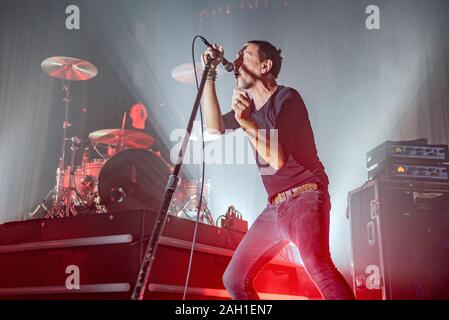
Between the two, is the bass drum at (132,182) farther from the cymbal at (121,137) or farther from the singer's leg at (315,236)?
the cymbal at (121,137)

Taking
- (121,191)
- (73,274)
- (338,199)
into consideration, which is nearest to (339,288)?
(73,274)

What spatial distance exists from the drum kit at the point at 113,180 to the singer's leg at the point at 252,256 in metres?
1.08

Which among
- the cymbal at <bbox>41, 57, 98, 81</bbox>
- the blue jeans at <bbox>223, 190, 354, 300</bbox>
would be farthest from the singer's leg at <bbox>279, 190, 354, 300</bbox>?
the cymbal at <bbox>41, 57, 98, 81</bbox>

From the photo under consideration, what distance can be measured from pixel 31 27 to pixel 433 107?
5.94 m

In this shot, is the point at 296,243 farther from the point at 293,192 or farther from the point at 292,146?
the point at 292,146

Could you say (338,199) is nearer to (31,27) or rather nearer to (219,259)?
(219,259)

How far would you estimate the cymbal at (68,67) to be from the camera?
6.79m

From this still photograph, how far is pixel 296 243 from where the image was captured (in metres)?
2.16

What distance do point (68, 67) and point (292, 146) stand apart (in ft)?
18.3

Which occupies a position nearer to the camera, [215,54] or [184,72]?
[215,54]

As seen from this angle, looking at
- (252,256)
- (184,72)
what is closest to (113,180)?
(252,256)

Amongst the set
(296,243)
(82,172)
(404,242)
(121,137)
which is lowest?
(404,242)

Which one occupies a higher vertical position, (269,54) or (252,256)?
(269,54)

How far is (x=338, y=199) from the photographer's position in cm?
604
